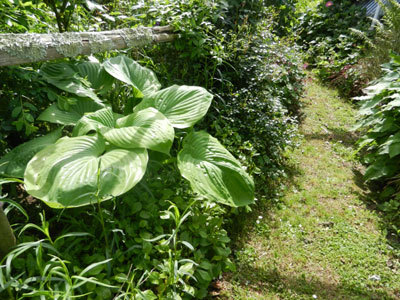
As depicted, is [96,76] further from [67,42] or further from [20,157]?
[20,157]

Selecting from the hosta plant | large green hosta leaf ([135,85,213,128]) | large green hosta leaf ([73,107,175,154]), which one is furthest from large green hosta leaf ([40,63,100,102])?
large green hosta leaf ([135,85,213,128])

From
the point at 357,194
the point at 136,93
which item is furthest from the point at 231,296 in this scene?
the point at 357,194

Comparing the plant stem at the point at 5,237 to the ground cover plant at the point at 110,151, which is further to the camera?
the ground cover plant at the point at 110,151

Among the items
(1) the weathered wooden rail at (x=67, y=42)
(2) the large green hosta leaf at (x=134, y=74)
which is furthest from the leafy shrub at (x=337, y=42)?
(2) the large green hosta leaf at (x=134, y=74)

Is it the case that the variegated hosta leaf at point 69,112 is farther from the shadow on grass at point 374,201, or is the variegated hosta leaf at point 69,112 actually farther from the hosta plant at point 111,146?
the shadow on grass at point 374,201

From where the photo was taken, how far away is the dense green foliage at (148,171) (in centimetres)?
137

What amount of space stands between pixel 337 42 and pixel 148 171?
21.0 feet

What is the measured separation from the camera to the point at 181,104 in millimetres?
2023

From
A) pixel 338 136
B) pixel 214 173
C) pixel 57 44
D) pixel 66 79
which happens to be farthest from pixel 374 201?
pixel 57 44

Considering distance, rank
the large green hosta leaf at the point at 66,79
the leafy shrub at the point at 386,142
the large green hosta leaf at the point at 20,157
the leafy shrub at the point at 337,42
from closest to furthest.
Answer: the large green hosta leaf at the point at 20,157, the large green hosta leaf at the point at 66,79, the leafy shrub at the point at 386,142, the leafy shrub at the point at 337,42

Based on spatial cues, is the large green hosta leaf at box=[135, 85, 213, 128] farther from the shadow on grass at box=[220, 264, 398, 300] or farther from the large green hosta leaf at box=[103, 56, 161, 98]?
the shadow on grass at box=[220, 264, 398, 300]

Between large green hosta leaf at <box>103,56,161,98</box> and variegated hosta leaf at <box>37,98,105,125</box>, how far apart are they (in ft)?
0.91

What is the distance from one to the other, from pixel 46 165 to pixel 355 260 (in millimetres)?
2288

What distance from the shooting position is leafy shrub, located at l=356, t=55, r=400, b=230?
112 inches
